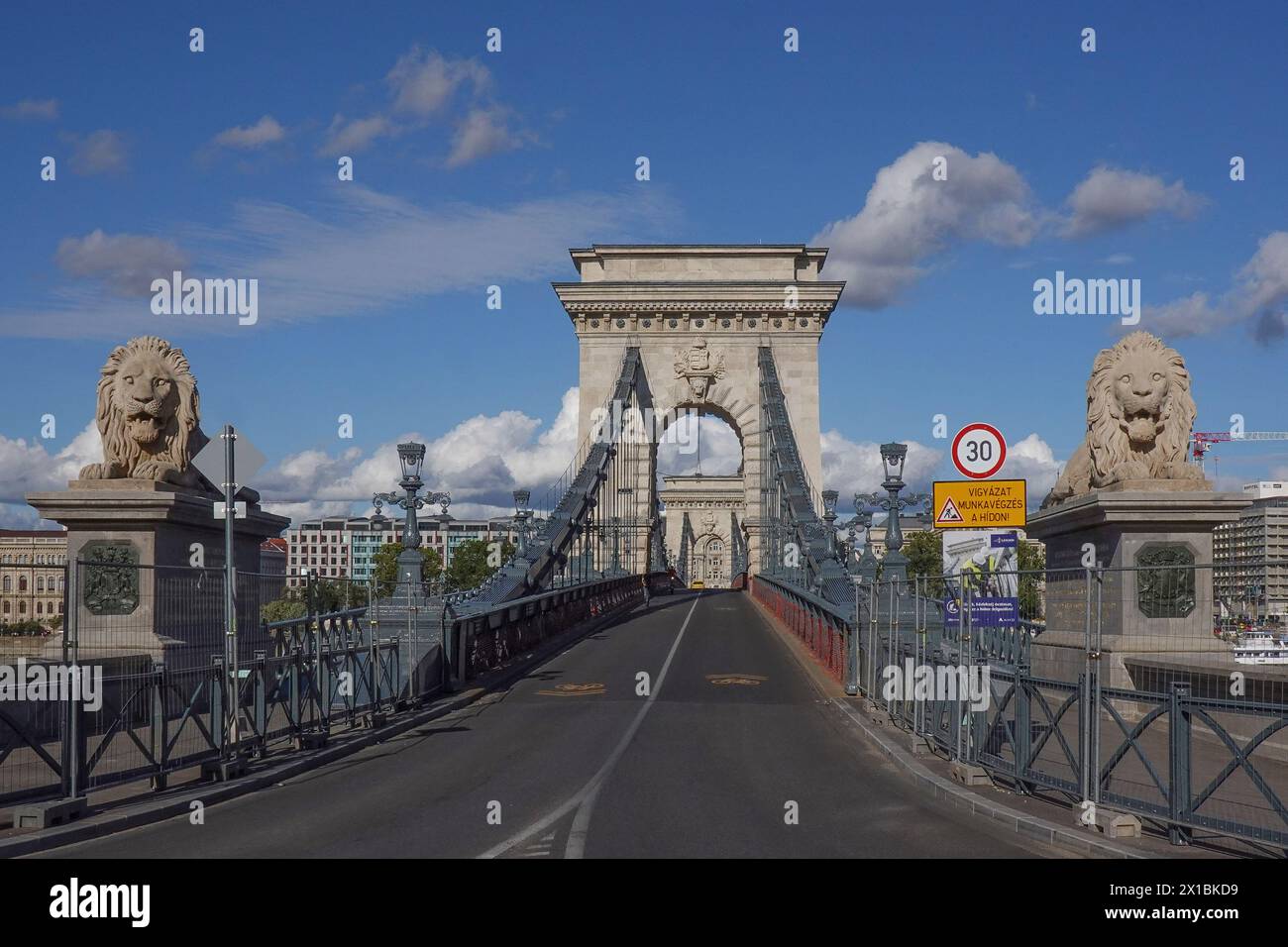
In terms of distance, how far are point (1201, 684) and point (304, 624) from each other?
9.92 metres

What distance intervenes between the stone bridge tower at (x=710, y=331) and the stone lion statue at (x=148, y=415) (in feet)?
168

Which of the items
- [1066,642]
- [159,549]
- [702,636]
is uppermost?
[159,549]

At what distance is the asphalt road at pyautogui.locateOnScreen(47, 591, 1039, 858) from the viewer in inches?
364

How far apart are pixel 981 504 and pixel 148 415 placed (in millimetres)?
10770

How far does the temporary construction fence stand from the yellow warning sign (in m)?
0.83

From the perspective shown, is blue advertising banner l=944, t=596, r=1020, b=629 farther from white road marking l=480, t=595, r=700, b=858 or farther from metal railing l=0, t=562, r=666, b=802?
metal railing l=0, t=562, r=666, b=802

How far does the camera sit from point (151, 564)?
1466cm

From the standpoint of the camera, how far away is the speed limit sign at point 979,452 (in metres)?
15.0

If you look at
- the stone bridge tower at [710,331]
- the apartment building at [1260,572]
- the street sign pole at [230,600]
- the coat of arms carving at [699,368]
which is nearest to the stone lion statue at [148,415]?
the street sign pole at [230,600]

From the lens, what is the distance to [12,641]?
1077 cm

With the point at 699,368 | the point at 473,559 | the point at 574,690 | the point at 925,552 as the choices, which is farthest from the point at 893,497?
the point at 473,559
